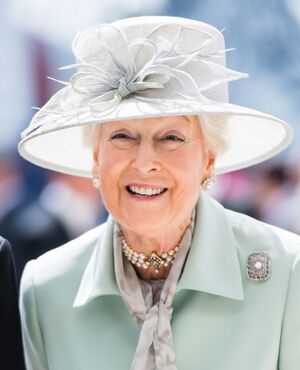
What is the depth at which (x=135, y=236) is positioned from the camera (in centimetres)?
314

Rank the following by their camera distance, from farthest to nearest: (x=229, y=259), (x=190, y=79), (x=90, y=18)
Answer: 1. (x=90, y=18)
2. (x=229, y=259)
3. (x=190, y=79)

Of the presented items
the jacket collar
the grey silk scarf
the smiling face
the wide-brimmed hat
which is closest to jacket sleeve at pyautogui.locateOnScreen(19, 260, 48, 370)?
the jacket collar

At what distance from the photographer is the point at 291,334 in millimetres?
2990

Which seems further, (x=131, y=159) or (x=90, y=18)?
(x=90, y=18)

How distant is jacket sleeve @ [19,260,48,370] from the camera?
316cm

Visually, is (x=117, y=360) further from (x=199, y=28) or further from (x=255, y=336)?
(x=199, y=28)

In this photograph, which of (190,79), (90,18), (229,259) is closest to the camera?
(190,79)

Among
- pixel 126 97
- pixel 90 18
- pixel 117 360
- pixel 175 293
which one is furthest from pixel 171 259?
pixel 90 18

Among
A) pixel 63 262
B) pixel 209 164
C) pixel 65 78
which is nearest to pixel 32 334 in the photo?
pixel 63 262

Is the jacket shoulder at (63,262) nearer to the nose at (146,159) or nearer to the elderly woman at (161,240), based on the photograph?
the elderly woman at (161,240)

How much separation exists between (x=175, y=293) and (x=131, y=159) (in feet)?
1.47

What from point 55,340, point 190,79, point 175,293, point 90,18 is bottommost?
point 55,340

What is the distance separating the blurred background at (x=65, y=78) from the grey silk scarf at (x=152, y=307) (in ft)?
5.06

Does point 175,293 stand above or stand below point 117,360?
above
